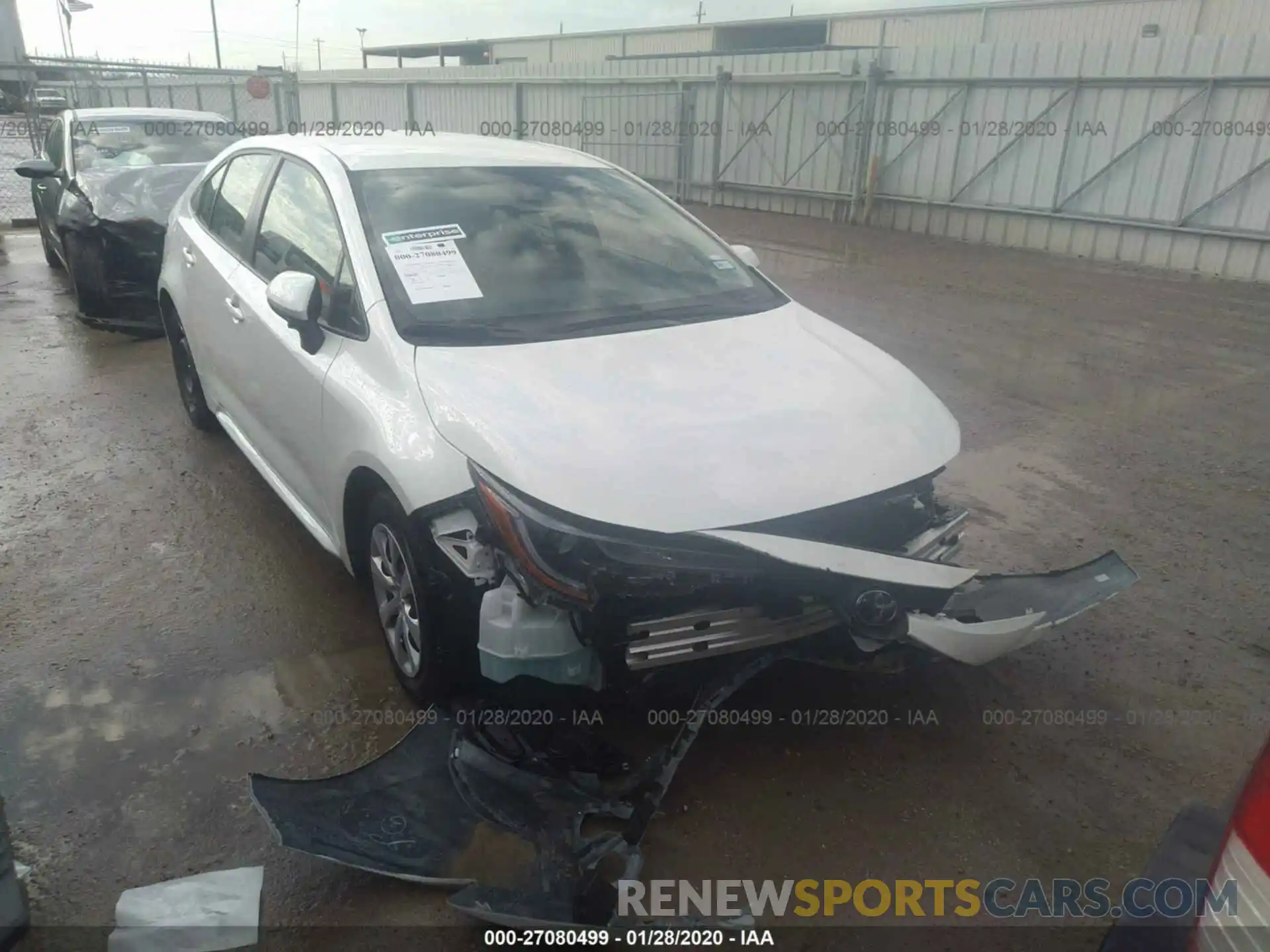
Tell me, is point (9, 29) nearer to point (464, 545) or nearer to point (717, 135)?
point (717, 135)

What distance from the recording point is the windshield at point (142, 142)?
7.63 meters

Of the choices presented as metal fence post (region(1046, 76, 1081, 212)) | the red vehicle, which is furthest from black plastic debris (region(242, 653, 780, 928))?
metal fence post (region(1046, 76, 1081, 212))

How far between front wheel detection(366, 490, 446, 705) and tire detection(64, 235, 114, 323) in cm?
520

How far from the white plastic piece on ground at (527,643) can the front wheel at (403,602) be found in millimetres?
344

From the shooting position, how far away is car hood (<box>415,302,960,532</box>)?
2391mm

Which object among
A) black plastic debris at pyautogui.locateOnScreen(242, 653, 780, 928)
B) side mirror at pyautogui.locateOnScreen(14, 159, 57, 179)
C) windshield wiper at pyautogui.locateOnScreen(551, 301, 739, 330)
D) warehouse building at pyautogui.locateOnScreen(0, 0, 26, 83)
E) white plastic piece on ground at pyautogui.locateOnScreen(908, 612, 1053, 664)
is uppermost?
warehouse building at pyautogui.locateOnScreen(0, 0, 26, 83)

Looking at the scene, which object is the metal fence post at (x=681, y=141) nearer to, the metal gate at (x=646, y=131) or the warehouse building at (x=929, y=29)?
the metal gate at (x=646, y=131)

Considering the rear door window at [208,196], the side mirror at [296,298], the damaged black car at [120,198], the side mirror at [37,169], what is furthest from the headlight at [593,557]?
the side mirror at [37,169]

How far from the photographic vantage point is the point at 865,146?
13.5 m

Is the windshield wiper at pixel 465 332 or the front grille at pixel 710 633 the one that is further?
the windshield wiper at pixel 465 332

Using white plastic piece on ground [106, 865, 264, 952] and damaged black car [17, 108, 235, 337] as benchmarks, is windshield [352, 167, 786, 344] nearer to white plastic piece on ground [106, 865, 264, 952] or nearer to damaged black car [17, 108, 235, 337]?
white plastic piece on ground [106, 865, 264, 952]

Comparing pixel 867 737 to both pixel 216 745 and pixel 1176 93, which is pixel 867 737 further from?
pixel 1176 93

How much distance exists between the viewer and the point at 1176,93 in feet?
34.4

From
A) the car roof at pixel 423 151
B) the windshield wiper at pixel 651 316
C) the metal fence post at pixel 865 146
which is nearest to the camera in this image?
the windshield wiper at pixel 651 316
